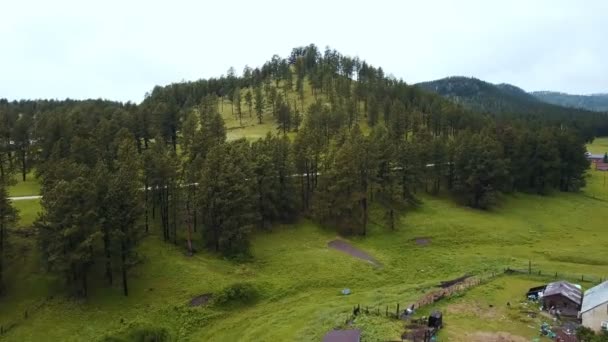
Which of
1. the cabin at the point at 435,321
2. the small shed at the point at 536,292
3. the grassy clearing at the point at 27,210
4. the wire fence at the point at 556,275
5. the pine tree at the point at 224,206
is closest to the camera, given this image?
the cabin at the point at 435,321

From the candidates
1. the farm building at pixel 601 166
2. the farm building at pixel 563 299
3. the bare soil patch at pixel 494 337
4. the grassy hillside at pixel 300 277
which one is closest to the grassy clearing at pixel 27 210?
the grassy hillside at pixel 300 277

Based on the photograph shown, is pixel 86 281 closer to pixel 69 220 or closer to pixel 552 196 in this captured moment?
pixel 69 220

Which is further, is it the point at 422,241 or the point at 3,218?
the point at 422,241

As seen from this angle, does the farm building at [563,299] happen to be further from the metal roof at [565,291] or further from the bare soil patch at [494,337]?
the bare soil patch at [494,337]

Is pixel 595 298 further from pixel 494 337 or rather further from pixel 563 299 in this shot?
pixel 494 337

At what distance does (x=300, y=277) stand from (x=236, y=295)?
28.2ft

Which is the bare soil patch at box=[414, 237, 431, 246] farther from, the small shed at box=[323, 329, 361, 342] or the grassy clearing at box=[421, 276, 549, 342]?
the small shed at box=[323, 329, 361, 342]

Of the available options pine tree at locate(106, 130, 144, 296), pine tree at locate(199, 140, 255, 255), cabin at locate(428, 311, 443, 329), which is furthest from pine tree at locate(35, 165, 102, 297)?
cabin at locate(428, 311, 443, 329)

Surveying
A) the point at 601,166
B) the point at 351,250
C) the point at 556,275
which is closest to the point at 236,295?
the point at 351,250

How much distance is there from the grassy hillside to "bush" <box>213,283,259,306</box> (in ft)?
3.12

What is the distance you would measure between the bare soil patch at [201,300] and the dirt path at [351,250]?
2072cm

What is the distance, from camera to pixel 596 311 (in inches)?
1542

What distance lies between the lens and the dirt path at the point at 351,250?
197 feet

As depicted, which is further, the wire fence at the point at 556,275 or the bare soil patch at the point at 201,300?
the wire fence at the point at 556,275
